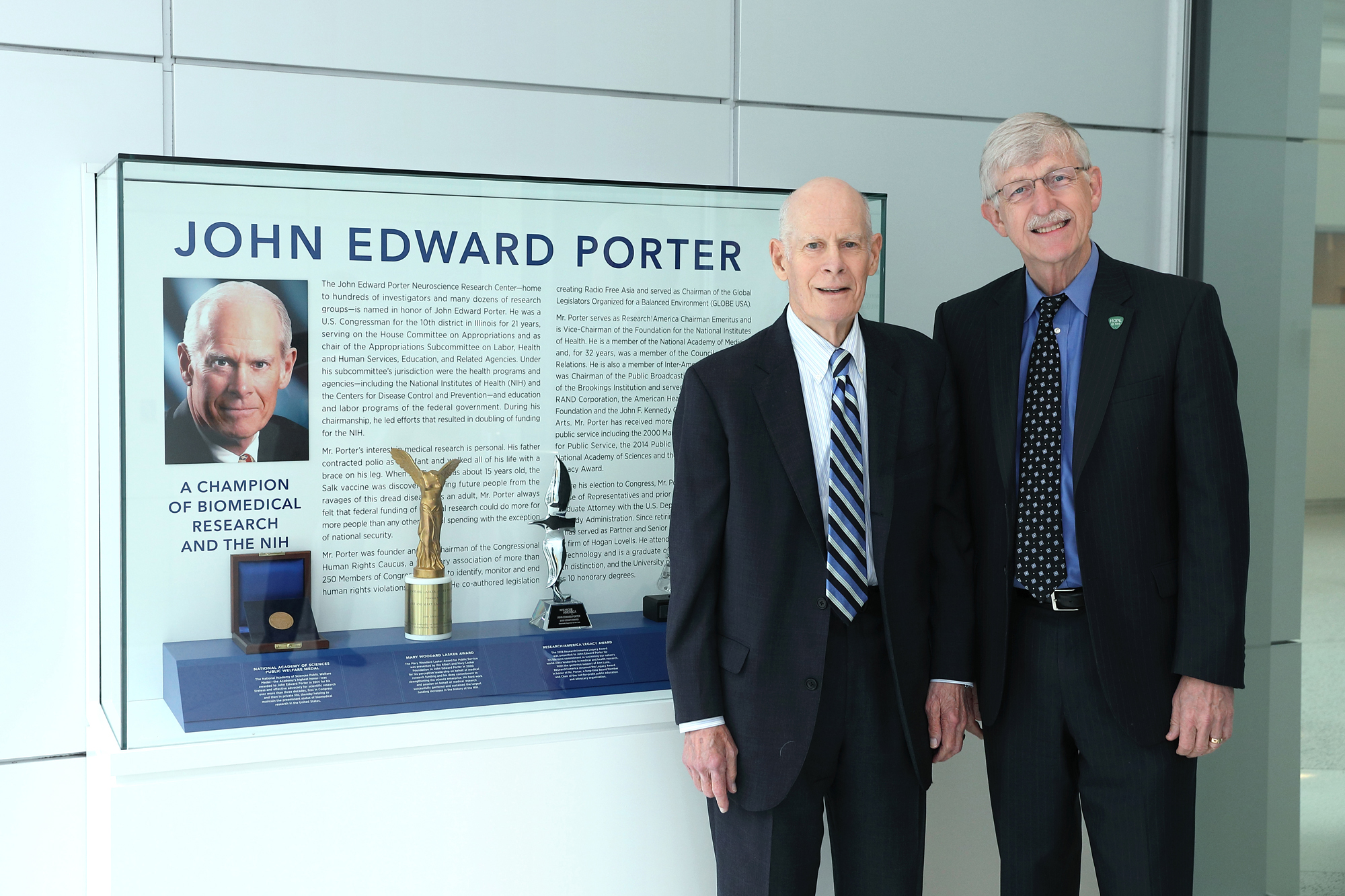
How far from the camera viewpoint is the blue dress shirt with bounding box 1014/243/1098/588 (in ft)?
6.56

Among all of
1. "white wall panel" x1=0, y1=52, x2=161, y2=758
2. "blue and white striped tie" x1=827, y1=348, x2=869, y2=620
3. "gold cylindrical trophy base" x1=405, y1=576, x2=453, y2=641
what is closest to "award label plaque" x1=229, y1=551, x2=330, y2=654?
"gold cylindrical trophy base" x1=405, y1=576, x2=453, y2=641

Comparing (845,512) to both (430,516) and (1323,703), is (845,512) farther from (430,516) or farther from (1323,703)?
(1323,703)

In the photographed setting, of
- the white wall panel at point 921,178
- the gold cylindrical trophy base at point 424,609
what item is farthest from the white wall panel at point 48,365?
the white wall panel at point 921,178

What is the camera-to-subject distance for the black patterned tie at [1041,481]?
200cm

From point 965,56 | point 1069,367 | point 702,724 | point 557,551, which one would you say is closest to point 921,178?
point 965,56

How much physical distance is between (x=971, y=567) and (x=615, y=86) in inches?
59.9

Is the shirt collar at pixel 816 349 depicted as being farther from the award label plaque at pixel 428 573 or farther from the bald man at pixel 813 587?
the award label plaque at pixel 428 573

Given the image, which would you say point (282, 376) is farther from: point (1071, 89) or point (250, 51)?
point (1071, 89)

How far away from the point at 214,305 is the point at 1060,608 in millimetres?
1684

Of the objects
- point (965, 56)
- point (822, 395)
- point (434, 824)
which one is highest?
point (965, 56)

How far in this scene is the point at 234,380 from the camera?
209 cm

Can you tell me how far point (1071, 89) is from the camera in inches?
127

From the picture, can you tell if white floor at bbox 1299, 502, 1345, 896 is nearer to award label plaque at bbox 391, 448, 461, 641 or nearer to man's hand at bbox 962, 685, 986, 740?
man's hand at bbox 962, 685, 986, 740

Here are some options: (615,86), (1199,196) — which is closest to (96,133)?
(615,86)
